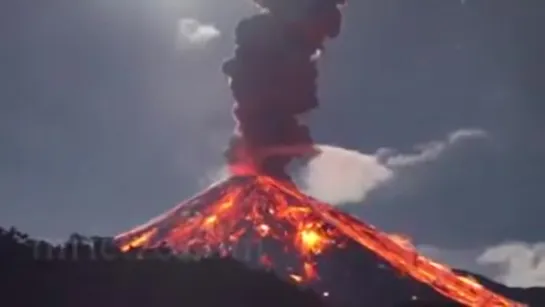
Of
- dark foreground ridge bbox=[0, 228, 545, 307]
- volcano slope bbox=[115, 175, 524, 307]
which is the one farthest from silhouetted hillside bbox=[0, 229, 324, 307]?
Result: volcano slope bbox=[115, 175, 524, 307]

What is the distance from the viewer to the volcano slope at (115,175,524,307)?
291ft

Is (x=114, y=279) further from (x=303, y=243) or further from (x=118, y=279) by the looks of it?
(x=303, y=243)

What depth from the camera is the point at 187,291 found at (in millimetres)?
56469

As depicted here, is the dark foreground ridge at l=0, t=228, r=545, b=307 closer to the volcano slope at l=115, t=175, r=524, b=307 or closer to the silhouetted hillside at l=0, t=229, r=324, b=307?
the silhouetted hillside at l=0, t=229, r=324, b=307

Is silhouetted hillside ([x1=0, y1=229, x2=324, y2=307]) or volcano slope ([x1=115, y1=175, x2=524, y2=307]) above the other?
volcano slope ([x1=115, y1=175, x2=524, y2=307])

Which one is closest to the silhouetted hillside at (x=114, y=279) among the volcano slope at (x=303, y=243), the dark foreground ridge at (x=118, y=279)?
the dark foreground ridge at (x=118, y=279)

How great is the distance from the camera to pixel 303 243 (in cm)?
9438

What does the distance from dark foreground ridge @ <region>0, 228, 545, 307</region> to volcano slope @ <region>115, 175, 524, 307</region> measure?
2285 cm

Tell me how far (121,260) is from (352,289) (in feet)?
120

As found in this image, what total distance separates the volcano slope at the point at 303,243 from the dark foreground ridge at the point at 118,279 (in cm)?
2285

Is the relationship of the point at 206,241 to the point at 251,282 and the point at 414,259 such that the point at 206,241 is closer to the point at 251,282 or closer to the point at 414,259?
the point at 414,259

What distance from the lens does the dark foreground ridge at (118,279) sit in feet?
174

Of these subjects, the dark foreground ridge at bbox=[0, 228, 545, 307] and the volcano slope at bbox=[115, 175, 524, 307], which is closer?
the dark foreground ridge at bbox=[0, 228, 545, 307]

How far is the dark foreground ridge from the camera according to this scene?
2084 inches
